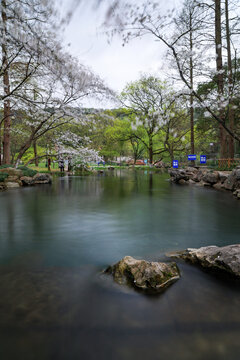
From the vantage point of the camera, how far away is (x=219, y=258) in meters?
3.12

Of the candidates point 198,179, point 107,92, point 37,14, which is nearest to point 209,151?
point 198,179

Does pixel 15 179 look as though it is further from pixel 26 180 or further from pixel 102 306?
pixel 102 306

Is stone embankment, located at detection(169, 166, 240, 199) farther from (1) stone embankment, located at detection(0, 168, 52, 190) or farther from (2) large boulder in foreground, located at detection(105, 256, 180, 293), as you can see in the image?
(1) stone embankment, located at detection(0, 168, 52, 190)

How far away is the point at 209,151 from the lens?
136ft

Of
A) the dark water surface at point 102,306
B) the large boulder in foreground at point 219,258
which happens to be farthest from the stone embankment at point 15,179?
the large boulder in foreground at point 219,258

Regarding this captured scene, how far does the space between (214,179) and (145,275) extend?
13.4 meters

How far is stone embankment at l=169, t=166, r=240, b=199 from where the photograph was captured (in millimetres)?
11420

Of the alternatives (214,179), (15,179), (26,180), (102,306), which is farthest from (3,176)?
(214,179)

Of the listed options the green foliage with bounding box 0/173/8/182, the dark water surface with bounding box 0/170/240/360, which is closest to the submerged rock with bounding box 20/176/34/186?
the green foliage with bounding box 0/173/8/182

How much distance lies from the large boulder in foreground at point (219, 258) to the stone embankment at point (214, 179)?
7992 mm

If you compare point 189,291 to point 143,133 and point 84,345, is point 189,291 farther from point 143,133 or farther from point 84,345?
point 143,133

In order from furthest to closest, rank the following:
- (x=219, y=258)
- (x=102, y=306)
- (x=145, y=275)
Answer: (x=219, y=258), (x=145, y=275), (x=102, y=306)

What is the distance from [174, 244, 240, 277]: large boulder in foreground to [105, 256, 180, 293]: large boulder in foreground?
52 centimetres

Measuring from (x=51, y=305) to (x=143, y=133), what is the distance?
38.1 m
